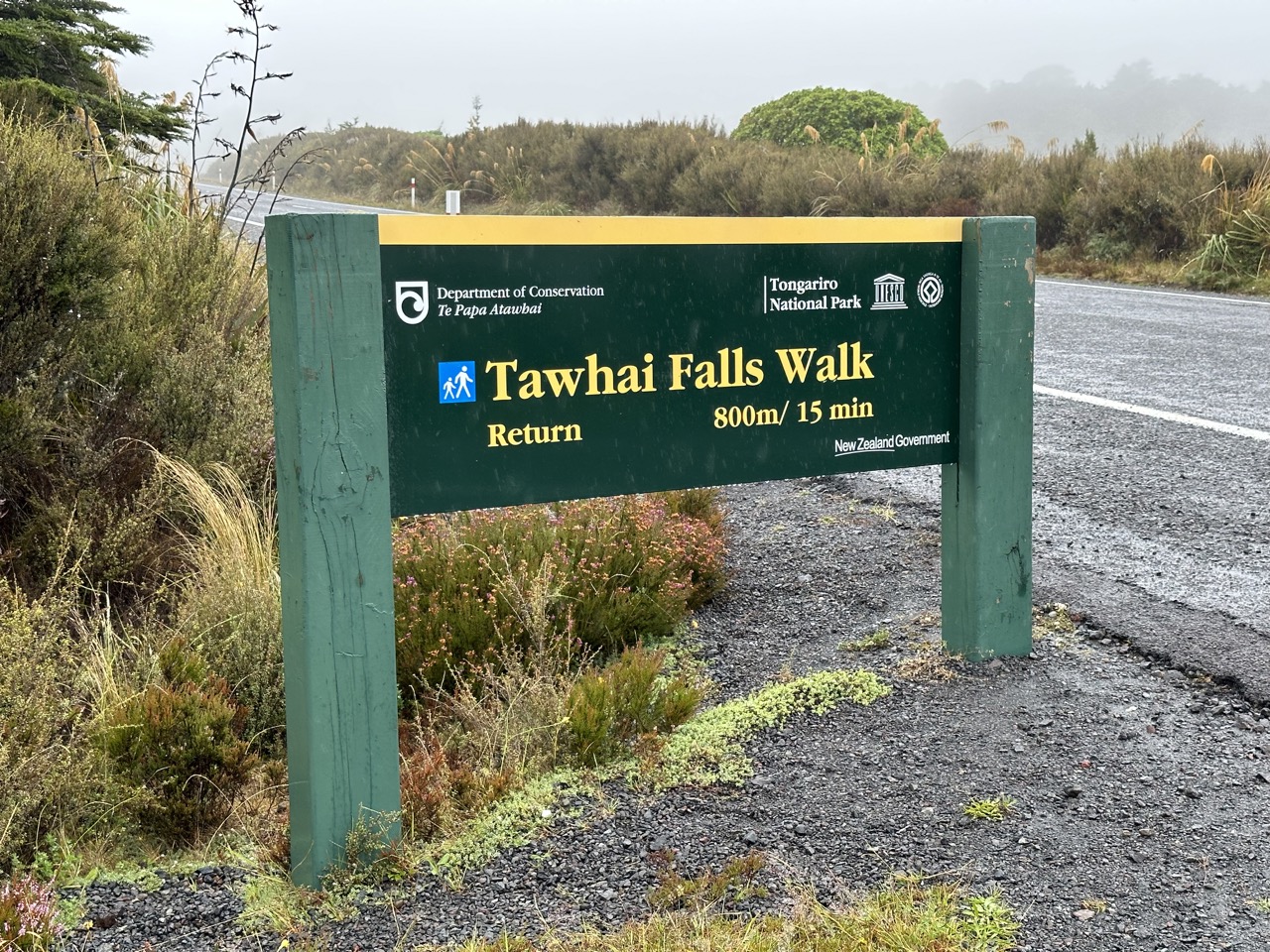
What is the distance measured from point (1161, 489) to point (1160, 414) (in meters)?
1.77

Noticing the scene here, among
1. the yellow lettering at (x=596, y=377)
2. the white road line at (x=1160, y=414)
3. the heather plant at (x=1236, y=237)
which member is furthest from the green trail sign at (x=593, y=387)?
the heather plant at (x=1236, y=237)

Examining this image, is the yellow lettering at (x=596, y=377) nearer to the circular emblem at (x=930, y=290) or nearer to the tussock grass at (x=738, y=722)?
the tussock grass at (x=738, y=722)

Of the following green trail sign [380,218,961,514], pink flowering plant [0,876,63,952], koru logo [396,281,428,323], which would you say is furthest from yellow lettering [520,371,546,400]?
pink flowering plant [0,876,63,952]

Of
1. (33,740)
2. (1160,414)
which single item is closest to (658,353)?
(33,740)

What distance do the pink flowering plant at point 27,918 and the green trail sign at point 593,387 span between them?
542 millimetres

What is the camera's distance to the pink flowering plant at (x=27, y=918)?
2.57 metres

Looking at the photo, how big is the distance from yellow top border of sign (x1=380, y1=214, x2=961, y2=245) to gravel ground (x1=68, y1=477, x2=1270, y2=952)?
4.40 ft

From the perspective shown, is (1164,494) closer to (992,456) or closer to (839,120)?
(992,456)

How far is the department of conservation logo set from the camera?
382 centimetres

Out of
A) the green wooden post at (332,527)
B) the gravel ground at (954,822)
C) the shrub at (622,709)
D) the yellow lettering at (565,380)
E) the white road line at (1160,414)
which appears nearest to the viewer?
the gravel ground at (954,822)

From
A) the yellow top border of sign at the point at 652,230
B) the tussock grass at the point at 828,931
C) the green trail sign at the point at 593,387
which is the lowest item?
the tussock grass at the point at 828,931

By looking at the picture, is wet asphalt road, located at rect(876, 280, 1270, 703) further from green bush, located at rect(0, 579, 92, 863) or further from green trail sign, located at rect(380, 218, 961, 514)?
green bush, located at rect(0, 579, 92, 863)

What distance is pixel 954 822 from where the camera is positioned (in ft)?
10.1

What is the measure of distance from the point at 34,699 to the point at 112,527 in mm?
1504
